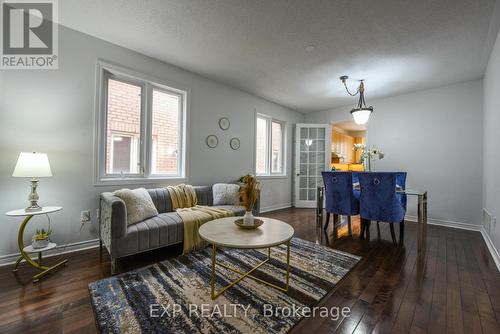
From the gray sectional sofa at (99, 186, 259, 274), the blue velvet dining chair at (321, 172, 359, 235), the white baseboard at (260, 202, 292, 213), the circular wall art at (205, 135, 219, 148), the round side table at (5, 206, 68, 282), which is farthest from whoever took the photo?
the white baseboard at (260, 202, 292, 213)

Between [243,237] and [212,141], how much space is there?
2.49 meters

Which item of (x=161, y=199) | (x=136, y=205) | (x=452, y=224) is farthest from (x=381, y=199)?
(x=136, y=205)

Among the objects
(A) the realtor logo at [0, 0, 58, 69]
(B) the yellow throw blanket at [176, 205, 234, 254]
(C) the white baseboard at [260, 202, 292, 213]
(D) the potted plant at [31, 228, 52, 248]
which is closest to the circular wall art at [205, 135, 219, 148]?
(B) the yellow throw blanket at [176, 205, 234, 254]

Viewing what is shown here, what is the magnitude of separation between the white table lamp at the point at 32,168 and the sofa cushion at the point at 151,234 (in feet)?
2.91

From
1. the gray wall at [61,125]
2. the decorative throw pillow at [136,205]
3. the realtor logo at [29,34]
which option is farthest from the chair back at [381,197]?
the realtor logo at [29,34]

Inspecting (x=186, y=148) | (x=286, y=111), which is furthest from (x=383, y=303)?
(x=286, y=111)

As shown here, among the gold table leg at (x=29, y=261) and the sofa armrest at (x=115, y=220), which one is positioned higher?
the sofa armrest at (x=115, y=220)

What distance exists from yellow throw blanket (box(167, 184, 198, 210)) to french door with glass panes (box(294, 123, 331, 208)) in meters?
3.15

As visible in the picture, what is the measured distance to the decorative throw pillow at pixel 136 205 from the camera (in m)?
2.28

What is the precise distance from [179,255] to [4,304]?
1.32 metres

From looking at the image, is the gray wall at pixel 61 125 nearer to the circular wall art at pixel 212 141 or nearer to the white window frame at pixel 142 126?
the white window frame at pixel 142 126

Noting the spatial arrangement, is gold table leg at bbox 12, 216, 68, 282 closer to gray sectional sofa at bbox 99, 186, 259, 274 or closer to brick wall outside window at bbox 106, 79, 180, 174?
gray sectional sofa at bbox 99, 186, 259, 274

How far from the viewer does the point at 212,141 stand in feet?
12.7

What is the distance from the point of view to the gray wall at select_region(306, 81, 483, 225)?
12.0 feet
